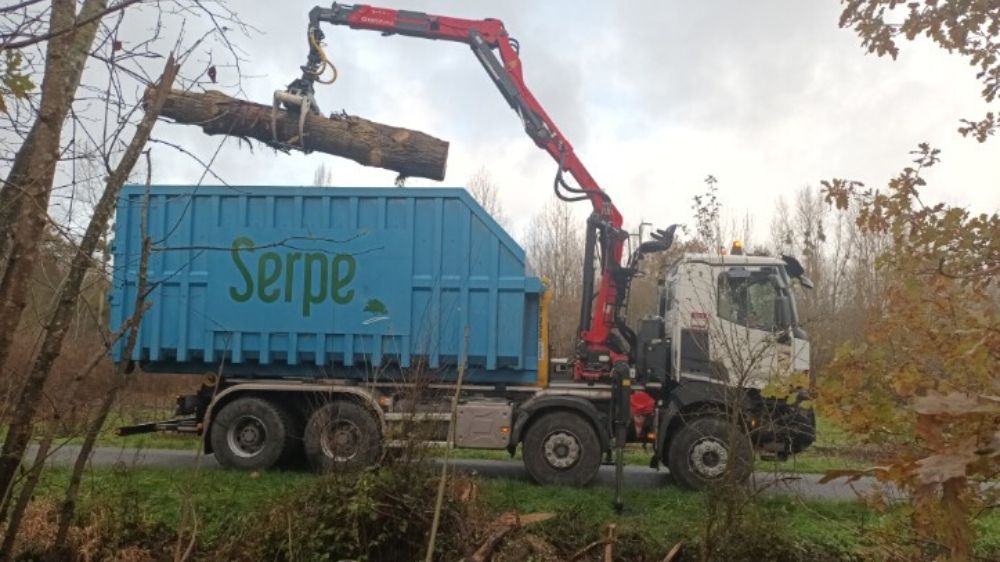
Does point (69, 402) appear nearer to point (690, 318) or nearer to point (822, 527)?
point (822, 527)

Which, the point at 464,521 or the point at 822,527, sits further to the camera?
the point at 822,527

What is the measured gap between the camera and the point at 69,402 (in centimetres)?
382

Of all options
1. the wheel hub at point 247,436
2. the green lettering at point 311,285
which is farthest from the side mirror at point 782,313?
the wheel hub at point 247,436

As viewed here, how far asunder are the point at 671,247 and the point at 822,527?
173 inches

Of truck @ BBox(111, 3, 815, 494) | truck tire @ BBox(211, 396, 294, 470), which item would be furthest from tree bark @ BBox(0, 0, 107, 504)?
truck tire @ BBox(211, 396, 294, 470)

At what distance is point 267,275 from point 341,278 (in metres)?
0.82

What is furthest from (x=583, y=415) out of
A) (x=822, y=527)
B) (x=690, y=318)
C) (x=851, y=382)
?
(x=851, y=382)

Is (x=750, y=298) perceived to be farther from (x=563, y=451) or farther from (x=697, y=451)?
(x=563, y=451)

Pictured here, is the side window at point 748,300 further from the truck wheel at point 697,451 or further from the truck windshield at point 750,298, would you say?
the truck wheel at point 697,451

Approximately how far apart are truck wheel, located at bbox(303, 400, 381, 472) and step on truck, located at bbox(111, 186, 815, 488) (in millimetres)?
66

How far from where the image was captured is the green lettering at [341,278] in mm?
8680

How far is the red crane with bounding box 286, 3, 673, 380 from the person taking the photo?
30.6 feet

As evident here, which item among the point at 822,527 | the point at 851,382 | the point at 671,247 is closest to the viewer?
the point at 851,382

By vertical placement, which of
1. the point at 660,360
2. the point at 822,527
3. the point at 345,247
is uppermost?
the point at 345,247
